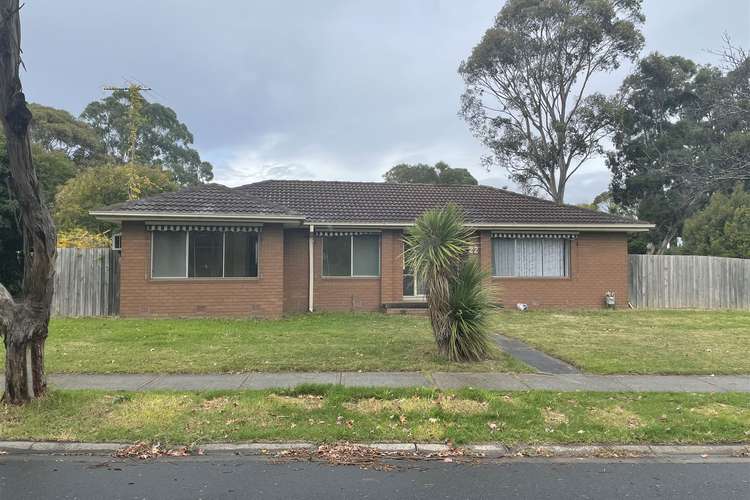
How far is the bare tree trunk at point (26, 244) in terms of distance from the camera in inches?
229

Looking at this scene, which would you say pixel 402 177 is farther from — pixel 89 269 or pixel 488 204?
pixel 89 269

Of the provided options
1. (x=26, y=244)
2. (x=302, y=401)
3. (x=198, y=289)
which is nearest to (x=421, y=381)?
(x=302, y=401)

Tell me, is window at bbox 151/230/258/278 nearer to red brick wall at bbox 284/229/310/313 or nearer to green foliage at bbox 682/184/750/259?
red brick wall at bbox 284/229/310/313

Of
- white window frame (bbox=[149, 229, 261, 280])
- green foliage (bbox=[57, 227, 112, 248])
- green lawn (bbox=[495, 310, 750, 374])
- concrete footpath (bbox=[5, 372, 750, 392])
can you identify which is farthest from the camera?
green foliage (bbox=[57, 227, 112, 248])

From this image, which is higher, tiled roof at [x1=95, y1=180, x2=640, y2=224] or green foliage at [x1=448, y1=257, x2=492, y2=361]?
tiled roof at [x1=95, y1=180, x2=640, y2=224]

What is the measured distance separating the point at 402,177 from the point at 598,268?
115 feet

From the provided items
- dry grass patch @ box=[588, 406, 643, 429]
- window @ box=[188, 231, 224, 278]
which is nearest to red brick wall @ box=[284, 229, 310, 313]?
window @ box=[188, 231, 224, 278]

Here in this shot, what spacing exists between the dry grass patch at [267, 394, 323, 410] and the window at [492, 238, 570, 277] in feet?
39.7

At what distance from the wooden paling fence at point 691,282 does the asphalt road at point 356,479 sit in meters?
15.2

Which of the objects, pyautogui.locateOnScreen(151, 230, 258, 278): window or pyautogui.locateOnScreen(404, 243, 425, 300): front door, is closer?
pyautogui.locateOnScreen(151, 230, 258, 278): window

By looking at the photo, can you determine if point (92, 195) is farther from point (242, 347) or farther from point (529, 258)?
point (529, 258)

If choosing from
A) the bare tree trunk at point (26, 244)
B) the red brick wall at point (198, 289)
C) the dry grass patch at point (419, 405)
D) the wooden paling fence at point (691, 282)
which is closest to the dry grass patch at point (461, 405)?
the dry grass patch at point (419, 405)

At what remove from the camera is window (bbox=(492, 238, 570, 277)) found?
17750mm

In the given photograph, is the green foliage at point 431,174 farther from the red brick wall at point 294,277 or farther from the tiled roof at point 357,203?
the red brick wall at point 294,277
